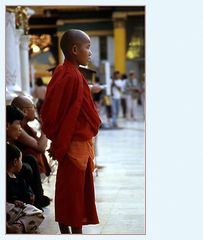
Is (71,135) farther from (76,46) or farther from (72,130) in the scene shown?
(76,46)

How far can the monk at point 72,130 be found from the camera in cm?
360

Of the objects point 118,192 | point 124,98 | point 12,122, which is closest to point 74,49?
point 12,122

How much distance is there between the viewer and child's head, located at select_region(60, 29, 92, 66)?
3709mm

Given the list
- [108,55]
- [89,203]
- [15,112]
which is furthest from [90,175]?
[108,55]

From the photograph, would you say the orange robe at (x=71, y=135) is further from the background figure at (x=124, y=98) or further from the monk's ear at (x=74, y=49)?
the background figure at (x=124, y=98)

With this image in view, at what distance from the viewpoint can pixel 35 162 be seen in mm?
4809

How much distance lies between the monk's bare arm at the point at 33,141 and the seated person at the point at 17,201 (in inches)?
22.3

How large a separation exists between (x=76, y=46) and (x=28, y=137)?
1.44 metres

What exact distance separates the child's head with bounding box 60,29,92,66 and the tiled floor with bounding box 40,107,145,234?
1310 millimetres

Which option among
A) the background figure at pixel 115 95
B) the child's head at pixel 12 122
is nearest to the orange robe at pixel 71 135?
the child's head at pixel 12 122

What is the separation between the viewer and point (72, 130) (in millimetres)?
3598
